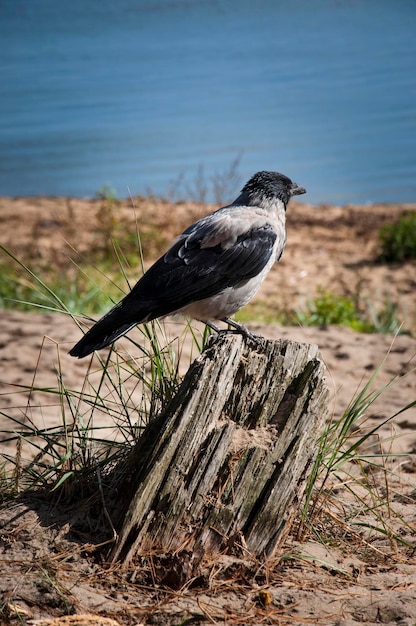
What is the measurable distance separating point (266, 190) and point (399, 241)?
615 centimetres

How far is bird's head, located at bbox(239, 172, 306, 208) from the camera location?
492 centimetres

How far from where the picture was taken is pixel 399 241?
1067 centimetres

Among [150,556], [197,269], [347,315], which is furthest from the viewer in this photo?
[347,315]

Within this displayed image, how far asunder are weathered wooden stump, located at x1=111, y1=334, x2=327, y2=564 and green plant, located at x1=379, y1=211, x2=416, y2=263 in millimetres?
7651

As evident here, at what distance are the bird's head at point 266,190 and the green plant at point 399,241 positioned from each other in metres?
5.97

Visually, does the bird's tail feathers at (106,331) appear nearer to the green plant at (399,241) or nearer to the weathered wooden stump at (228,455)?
the weathered wooden stump at (228,455)

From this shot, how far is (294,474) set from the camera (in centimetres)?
333

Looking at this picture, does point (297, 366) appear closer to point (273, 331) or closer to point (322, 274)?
point (273, 331)

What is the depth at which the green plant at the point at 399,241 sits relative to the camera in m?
10.7

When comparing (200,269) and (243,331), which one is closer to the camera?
(243,331)

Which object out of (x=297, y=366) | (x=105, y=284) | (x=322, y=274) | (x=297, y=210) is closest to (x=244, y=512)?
(x=297, y=366)

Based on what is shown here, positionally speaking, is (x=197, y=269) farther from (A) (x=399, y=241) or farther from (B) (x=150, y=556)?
(A) (x=399, y=241)

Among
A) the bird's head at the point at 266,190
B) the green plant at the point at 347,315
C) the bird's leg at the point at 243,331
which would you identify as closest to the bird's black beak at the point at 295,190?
the bird's head at the point at 266,190

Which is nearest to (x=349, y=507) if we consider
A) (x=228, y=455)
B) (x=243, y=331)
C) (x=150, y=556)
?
(x=228, y=455)
